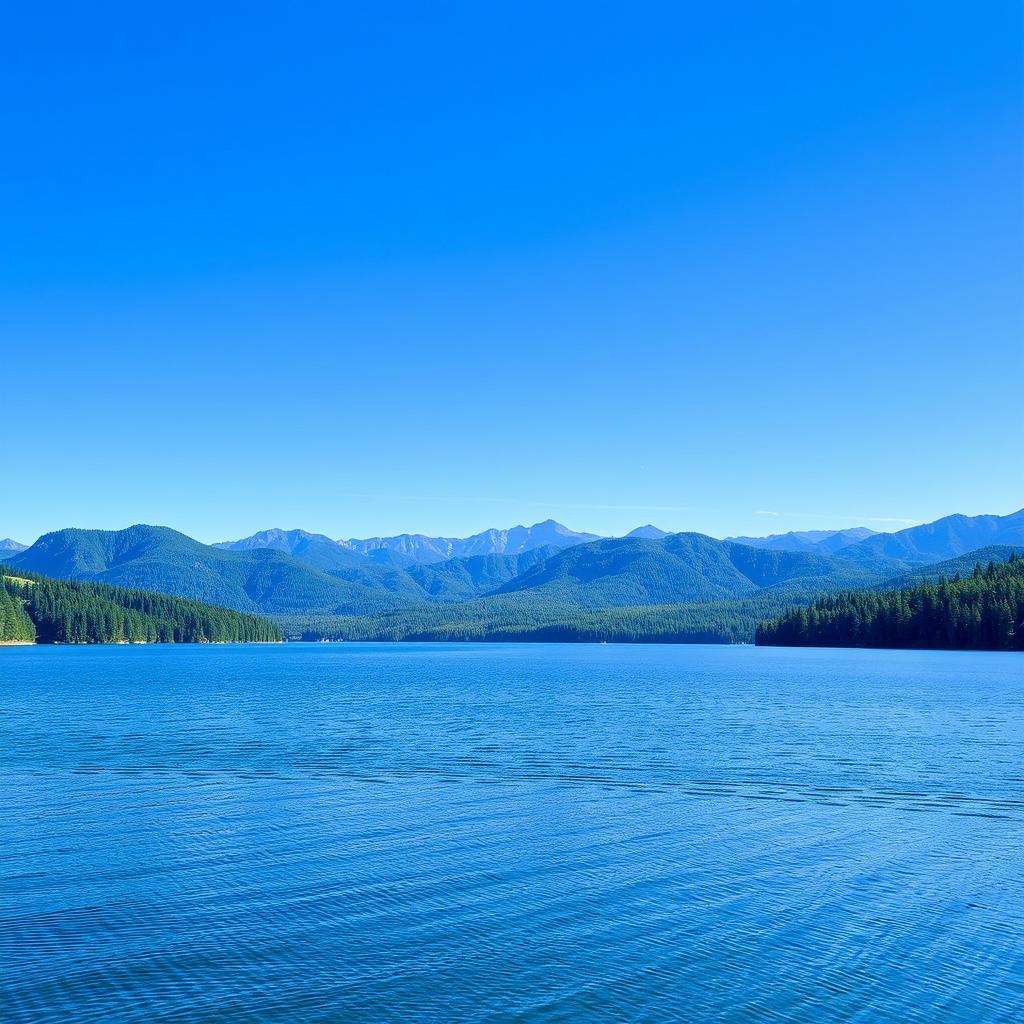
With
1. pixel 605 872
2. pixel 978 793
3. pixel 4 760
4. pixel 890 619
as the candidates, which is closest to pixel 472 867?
pixel 605 872

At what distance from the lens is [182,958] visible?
50.4ft

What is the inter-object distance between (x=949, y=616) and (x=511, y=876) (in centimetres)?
16597

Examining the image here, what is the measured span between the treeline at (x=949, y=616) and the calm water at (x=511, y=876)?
411 feet

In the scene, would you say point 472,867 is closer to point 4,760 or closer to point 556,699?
point 4,760

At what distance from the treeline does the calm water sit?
125 meters

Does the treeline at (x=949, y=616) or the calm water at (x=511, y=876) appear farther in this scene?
the treeline at (x=949, y=616)

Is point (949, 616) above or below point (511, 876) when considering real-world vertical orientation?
below

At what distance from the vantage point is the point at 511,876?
2050cm

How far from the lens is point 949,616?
6496 inches

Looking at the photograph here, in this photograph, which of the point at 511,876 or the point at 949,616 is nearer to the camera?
the point at 511,876

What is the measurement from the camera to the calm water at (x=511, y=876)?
1422 centimetres

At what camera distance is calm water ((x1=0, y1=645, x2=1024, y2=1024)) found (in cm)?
1422

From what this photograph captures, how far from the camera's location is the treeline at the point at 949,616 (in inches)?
6156

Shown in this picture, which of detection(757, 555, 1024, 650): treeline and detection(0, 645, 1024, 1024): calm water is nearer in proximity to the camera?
detection(0, 645, 1024, 1024): calm water
